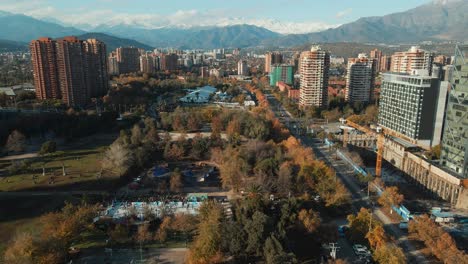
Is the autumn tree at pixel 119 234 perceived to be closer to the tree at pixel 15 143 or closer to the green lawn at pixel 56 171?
the green lawn at pixel 56 171

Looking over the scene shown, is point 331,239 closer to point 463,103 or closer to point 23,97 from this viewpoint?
point 463,103

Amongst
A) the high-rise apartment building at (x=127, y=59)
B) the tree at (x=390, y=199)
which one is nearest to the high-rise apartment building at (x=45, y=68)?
the high-rise apartment building at (x=127, y=59)

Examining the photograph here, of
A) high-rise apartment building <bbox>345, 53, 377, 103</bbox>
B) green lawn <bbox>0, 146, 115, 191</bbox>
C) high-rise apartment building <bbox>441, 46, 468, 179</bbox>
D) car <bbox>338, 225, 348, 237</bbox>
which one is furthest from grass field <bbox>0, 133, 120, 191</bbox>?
high-rise apartment building <bbox>345, 53, 377, 103</bbox>

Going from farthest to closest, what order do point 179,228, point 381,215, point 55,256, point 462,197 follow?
1. point 462,197
2. point 381,215
3. point 179,228
4. point 55,256

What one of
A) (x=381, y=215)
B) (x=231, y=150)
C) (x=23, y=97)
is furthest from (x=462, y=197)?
(x=23, y=97)

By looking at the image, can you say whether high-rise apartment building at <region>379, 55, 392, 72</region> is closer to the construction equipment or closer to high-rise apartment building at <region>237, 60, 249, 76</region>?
high-rise apartment building at <region>237, 60, 249, 76</region>
